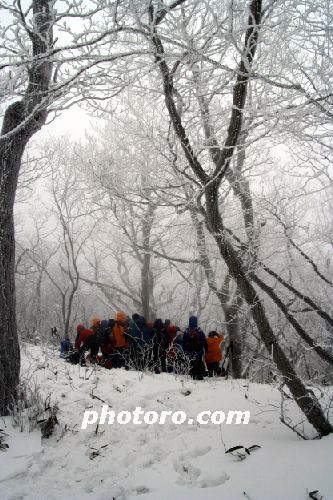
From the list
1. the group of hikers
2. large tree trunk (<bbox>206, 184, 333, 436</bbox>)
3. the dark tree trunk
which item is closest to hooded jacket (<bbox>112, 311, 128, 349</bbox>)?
the group of hikers

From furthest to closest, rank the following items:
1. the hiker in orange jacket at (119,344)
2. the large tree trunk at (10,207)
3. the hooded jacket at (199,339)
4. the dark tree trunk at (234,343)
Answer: the dark tree trunk at (234,343)
the hiker in orange jacket at (119,344)
the hooded jacket at (199,339)
the large tree trunk at (10,207)

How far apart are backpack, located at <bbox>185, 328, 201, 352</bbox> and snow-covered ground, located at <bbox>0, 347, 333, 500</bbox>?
1.81 metres

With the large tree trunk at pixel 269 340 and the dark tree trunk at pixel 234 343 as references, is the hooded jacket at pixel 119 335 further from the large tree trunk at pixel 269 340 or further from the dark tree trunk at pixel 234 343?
the large tree trunk at pixel 269 340

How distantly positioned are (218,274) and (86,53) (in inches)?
406

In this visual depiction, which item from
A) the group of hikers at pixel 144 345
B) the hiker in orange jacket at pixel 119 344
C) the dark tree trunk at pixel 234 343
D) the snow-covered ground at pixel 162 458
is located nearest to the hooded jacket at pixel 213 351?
the group of hikers at pixel 144 345

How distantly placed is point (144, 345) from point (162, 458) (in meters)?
3.76

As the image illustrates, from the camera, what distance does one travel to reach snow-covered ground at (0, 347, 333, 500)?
9.16 ft

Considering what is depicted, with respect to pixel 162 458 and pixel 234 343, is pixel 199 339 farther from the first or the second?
pixel 162 458

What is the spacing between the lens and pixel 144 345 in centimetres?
734

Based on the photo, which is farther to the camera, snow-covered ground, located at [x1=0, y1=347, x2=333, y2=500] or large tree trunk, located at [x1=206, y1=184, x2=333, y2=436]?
large tree trunk, located at [x1=206, y1=184, x2=333, y2=436]

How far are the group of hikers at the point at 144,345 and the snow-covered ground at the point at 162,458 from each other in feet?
6.43

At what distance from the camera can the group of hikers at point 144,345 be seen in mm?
6992

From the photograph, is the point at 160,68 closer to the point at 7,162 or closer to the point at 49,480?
the point at 7,162

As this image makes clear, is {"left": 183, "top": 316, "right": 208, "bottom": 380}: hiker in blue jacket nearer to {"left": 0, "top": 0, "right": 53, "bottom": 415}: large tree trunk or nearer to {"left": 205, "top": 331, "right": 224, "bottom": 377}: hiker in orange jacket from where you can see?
Answer: {"left": 205, "top": 331, "right": 224, "bottom": 377}: hiker in orange jacket
